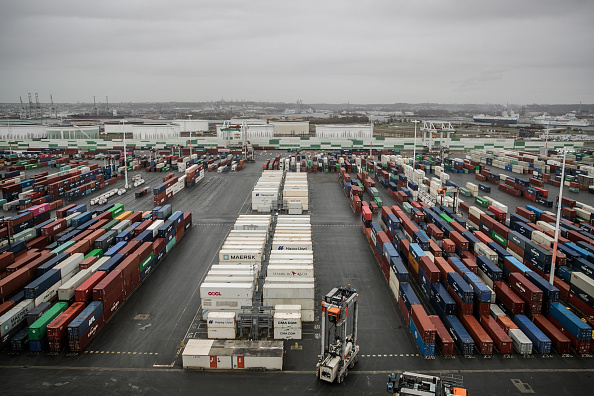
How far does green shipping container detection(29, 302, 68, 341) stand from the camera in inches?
1012

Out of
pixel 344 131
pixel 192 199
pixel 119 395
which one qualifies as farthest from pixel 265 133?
pixel 119 395

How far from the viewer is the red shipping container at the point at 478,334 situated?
83.9 ft

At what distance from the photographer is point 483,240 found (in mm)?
39094

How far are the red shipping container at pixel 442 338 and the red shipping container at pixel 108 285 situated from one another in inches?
934

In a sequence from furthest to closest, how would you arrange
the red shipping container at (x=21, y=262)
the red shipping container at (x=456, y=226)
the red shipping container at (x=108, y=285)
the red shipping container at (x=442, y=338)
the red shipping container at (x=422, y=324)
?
1. the red shipping container at (x=456, y=226)
2. the red shipping container at (x=21, y=262)
3. the red shipping container at (x=108, y=285)
4. the red shipping container at (x=442, y=338)
5. the red shipping container at (x=422, y=324)

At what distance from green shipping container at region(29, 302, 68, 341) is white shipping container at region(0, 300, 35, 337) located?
74.0 inches

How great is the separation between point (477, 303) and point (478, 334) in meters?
2.98

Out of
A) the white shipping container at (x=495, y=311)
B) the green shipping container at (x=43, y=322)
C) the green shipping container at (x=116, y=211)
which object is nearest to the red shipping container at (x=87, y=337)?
the green shipping container at (x=43, y=322)

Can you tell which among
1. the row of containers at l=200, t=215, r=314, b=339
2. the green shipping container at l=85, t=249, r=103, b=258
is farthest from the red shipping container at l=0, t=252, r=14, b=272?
the row of containers at l=200, t=215, r=314, b=339

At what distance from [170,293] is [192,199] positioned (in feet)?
110

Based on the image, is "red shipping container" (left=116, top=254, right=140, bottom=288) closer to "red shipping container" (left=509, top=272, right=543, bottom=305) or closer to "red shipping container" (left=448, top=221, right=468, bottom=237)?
"red shipping container" (left=509, top=272, right=543, bottom=305)

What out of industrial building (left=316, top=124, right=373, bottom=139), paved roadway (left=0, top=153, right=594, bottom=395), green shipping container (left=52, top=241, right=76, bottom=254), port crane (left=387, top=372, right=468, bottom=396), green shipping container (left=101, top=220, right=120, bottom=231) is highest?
industrial building (left=316, top=124, right=373, bottom=139)

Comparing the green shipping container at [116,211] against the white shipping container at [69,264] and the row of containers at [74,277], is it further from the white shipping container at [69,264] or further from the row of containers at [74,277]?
the white shipping container at [69,264]

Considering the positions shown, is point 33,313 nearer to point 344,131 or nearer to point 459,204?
point 459,204
